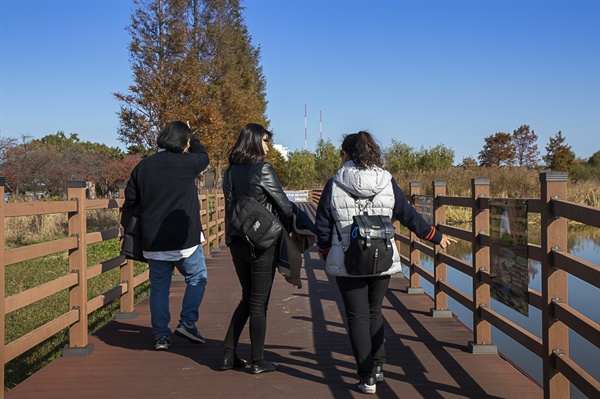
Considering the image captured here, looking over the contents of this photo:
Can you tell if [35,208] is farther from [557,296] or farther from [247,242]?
[557,296]

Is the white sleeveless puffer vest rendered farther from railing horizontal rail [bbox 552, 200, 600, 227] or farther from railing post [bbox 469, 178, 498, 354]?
railing post [bbox 469, 178, 498, 354]

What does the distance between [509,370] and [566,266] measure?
1499 mm

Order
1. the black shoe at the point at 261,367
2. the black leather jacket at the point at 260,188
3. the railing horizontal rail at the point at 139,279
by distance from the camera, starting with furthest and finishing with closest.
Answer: the railing horizontal rail at the point at 139,279 → the black shoe at the point at 261,367 → the black leather jacket at the point at 260,188

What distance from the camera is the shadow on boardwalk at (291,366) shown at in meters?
4.39

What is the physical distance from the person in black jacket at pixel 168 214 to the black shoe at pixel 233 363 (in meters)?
0.83

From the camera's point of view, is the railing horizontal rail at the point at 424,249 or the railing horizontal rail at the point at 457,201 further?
the railing horizontal rail at the point at 424,249

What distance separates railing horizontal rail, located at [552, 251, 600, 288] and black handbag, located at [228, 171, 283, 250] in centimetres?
180

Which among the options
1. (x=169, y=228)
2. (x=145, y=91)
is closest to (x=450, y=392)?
(x=169, y=228)

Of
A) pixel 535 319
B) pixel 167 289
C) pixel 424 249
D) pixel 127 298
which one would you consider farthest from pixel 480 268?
pixel 127 298

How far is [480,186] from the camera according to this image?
5473 mm

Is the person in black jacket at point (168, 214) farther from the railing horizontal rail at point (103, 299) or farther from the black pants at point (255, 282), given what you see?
the black pants at point (255, 282)

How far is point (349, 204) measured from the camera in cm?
431

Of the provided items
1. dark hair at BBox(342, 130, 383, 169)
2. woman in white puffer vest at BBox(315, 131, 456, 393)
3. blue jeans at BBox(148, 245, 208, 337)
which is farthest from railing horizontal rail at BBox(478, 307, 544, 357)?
blue jeans at BBox(148, 245, 208, 337)

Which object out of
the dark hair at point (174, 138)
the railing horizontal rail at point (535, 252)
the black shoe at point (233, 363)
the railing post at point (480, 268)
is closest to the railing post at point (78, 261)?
the dark hair at point (174, 138)
